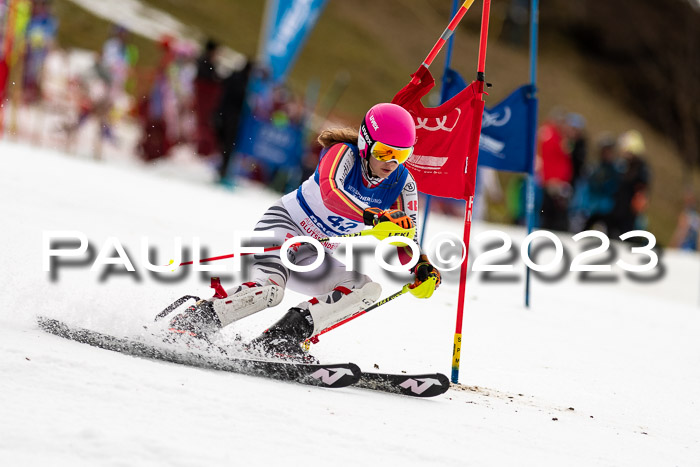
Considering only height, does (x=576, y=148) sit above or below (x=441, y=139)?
above

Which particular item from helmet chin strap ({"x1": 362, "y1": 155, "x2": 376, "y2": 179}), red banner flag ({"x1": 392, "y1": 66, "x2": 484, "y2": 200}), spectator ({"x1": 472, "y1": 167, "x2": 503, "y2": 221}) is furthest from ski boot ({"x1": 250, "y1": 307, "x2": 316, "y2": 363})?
spectator ({"x1": 472, "y1": 167, "x2": 503, "y2": 221})

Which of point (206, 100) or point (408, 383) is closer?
point (408, 383)

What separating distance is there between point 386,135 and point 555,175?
36.3 feet

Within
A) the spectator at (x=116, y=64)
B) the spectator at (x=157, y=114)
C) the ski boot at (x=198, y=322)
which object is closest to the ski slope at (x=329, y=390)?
the ski boot at (x=198, y=322)

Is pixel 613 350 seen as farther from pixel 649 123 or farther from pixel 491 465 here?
pixel 649 123

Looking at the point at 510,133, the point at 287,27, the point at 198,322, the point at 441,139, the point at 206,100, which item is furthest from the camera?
the point at 287,27

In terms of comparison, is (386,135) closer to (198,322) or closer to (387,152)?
(387,152)

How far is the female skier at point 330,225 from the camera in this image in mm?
4410

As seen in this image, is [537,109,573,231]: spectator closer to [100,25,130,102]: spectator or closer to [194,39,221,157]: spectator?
[194,39,221,157]: spectator

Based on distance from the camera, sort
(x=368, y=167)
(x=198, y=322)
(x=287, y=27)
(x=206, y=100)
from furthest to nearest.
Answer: (x=287, y=27) < (x=206, y=100) < (x=368, y=167) < (x=198, y=322)

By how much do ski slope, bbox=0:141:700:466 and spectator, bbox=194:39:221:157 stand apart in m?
3.80

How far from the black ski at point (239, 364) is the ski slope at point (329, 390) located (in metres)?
0.12

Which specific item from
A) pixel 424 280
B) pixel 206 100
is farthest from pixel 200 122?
pixel 424 280

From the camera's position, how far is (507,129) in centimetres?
791
